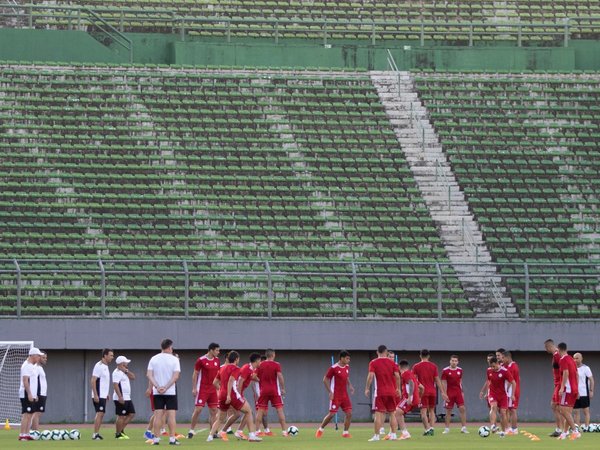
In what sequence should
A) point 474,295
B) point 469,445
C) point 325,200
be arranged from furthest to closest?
point 325,200, point 474,295, point 469,445

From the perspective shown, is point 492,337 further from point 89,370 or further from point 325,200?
point 89,370

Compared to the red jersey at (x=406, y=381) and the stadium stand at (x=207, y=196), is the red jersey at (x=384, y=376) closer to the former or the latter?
the red jersey at (x=406, y=381)

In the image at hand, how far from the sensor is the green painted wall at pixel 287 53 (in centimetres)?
3959

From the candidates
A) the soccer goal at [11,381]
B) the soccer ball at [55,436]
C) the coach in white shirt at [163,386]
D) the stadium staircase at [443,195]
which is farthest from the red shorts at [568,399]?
the soccer goal at [11,381]

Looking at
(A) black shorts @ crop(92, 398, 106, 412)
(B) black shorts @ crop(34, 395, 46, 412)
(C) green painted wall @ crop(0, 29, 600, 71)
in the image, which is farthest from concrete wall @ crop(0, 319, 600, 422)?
(C) green painted wall @ crop(0, 29, 600, 71)

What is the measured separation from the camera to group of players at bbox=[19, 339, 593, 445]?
73.8ft

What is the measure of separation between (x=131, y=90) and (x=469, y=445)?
19198 mm

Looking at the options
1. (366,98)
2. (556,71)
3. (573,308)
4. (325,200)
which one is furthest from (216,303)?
(556,71)

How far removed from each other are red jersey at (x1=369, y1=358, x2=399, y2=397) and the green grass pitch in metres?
0.88

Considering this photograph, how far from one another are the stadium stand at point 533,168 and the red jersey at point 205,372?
322 inches

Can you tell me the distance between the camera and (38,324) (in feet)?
93.2

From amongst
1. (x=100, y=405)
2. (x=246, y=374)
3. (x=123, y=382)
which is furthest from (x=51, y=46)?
(x=246, y=374)

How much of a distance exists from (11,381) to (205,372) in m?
6.04

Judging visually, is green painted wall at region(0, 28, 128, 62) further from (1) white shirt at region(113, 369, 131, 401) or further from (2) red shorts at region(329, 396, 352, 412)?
(2) red shorts at region(329, 396, 352, 412)
